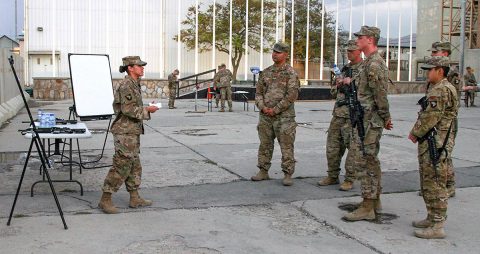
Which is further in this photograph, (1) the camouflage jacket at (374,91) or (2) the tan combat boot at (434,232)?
(1) the camouflage jacket at (374,91)

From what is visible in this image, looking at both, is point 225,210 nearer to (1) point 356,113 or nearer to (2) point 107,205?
(2) point 107,205

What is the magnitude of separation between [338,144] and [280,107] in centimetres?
96

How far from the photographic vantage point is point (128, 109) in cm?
636

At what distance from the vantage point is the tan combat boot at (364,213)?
612 cm

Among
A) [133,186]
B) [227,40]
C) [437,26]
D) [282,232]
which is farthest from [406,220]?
[437,26]

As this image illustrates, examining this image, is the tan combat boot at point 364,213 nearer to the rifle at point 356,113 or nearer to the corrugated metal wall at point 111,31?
the rifle at point 356,113

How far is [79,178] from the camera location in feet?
27.6

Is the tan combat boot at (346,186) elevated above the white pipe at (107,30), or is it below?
below

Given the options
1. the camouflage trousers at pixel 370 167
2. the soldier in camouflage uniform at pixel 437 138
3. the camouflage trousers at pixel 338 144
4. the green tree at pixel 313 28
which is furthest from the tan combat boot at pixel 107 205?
the green tree at pixel 313 28

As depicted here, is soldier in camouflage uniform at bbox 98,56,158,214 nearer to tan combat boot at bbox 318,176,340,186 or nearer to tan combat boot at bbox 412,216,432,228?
tan combat boot at bbox 318,176,340,186

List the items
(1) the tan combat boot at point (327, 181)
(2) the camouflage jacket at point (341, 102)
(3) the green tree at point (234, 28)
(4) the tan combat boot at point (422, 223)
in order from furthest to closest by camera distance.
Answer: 1. (3) the green tree at point (234, 28)
2. (1) the tan combat boot at point (327, 181)
3. (2) the camouflage jacket at point (341, 102)
4. (4) the tan combat boot at point (422, 223)

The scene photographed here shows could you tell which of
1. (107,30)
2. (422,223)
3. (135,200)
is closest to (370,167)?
(422,223)

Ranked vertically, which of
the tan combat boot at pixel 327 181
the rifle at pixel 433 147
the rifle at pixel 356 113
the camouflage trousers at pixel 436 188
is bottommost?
the tan combat boot at pixel 327 181

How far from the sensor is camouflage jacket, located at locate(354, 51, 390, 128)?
20.5 feet
